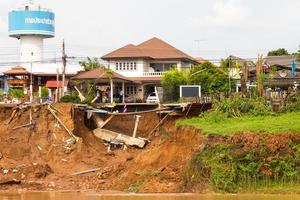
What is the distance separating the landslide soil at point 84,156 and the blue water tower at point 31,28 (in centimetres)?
4481

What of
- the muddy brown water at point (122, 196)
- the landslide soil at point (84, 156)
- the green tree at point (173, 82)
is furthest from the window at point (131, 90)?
the muddy brown water at point (122, 196)

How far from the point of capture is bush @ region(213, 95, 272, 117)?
44094mm

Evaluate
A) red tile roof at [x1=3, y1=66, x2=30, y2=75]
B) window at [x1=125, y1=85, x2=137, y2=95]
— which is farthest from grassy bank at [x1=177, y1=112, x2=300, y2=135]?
red tile roof at [x1=3, y1=66, x2=30, y2=75]

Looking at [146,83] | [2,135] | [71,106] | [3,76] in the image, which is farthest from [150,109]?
[3,76]

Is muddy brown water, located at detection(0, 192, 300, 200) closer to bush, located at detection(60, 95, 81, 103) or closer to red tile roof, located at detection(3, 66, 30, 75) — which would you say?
bush, located at detection(60, 95, 81, 103)

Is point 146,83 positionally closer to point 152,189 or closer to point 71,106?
point 71,106

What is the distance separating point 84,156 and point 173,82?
21005 mm

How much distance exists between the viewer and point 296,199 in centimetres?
3212

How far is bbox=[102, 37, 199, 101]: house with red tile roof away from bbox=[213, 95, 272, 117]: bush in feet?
96.9

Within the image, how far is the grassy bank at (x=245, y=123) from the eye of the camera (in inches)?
1492

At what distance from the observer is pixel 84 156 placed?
45.8m

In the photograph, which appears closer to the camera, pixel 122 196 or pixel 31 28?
pixel 122 196

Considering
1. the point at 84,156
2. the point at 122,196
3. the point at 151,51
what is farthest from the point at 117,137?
the point at 151,51

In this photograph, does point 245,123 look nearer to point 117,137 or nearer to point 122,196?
point 122,196
